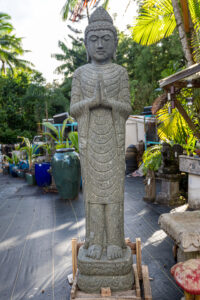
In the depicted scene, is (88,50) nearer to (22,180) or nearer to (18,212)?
(18,212)

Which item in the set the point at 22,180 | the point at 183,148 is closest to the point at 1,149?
the point at 22,180

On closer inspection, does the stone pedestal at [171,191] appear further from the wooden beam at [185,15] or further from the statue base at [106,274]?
the statue base at [106,274]

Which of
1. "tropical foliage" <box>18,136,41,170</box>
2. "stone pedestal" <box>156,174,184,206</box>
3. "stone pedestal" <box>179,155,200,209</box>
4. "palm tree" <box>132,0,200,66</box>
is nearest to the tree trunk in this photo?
"palm tree" <box>132,0,200,66</box>

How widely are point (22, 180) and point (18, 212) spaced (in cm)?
404

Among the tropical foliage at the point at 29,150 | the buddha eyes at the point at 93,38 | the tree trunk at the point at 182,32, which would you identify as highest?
the tree trunk at the point at 182,32

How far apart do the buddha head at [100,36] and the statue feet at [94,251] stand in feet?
5.79

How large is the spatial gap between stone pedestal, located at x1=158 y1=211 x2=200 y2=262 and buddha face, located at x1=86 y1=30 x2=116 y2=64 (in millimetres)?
1902

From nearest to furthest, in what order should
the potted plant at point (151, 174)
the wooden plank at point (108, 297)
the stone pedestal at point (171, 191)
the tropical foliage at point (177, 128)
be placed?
the wooden plank at point (108, 297) < the stone pedestal at point (171, 191) < the potted plant at point (151, 174) < the tropical foliage at point (177, 128)

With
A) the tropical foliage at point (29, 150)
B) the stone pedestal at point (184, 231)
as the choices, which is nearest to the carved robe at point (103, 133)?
the stone pedestal at point (184, 231)

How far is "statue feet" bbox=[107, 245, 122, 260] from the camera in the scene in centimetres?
239

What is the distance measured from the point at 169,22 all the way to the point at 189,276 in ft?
18.2

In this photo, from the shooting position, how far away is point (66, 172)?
19.8ft

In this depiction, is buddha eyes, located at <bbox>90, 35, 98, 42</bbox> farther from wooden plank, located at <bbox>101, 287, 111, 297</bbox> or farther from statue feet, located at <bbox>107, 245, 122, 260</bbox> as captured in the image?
wooden plank, located at <bbox>101, 287, 111, 297</bbox>

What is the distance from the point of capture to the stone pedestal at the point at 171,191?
5305mm
